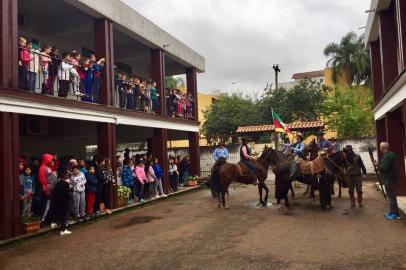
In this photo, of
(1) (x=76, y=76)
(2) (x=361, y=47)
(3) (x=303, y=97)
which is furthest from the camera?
(2) (x=361, y=47)

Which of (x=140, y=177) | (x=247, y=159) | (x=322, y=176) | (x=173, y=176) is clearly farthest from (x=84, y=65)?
(x=322, y=176)

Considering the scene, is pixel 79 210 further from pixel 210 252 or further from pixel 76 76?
pixel 210 252

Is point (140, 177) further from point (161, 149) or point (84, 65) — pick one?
point (84, 65)

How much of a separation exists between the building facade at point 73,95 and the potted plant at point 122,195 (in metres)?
0.40

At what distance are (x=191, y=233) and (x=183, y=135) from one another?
14.2m

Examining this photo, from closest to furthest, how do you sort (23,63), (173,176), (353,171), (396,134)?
(23,63) → (353,171) → (396,134) → (173,176)

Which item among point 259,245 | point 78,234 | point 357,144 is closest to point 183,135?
point 357,144

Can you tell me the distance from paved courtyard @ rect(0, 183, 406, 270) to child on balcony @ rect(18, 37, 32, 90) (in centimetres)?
400

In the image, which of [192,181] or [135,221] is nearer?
[135,221]

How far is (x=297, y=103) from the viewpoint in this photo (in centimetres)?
3516

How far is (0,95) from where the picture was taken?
9.10 metres

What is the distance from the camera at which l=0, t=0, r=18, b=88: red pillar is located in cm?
932

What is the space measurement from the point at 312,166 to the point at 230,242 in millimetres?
4607

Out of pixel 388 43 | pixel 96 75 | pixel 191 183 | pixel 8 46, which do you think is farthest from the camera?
pixel 191 183
